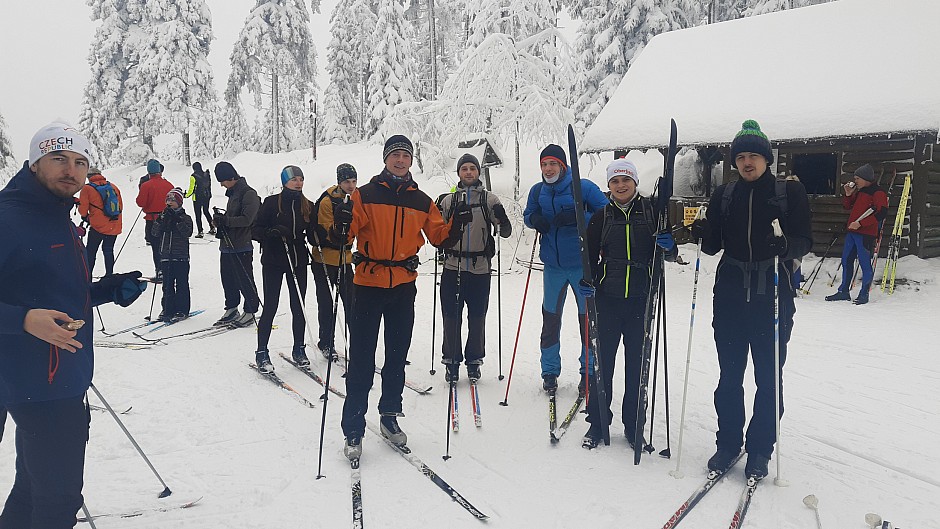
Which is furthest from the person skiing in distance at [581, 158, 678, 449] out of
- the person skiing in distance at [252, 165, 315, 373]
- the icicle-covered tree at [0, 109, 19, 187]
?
the icicle-covered tree at [0, 109, 19, 187]

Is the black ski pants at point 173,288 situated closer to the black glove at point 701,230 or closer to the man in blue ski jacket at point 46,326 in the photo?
the man in blue ski jacket at point 46,326

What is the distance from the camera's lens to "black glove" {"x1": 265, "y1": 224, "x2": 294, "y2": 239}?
5723 mm

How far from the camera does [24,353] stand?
2.24m

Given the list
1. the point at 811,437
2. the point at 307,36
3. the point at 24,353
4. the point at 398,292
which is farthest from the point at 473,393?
the point at 307,36

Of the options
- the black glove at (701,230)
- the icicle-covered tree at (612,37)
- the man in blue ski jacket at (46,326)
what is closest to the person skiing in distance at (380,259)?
the black glove at (701,230)

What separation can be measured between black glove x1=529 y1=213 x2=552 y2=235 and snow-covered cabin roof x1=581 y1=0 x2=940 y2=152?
7.92m

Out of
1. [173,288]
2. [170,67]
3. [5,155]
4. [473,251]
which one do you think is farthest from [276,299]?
[170,67]

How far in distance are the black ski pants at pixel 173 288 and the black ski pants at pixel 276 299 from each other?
291 cm

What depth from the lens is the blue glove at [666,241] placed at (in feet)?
12.4

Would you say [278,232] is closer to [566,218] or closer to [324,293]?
[324,293]

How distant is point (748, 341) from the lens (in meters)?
3.72

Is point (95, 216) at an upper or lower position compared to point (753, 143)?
lower

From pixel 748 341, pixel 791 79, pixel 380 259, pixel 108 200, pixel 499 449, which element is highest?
pixel 791 79

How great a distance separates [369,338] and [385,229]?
823mm
